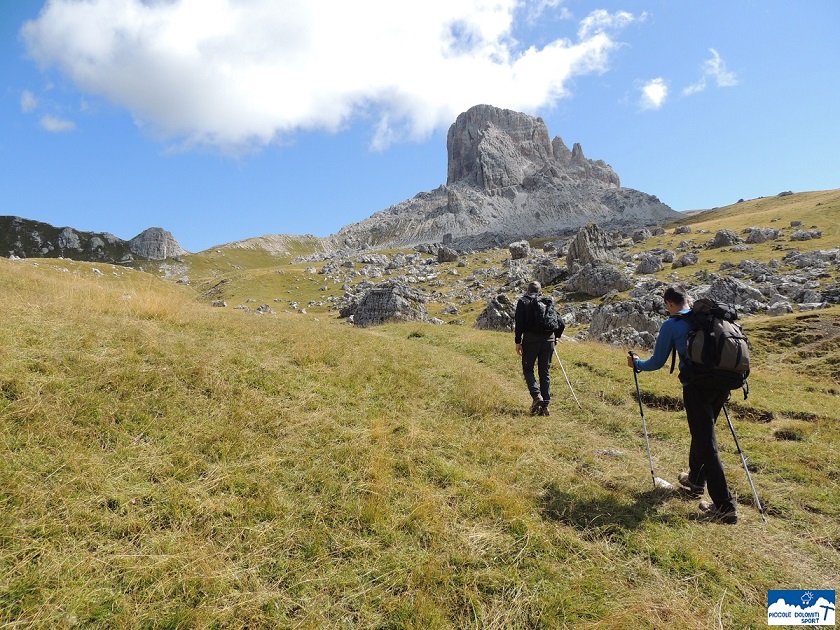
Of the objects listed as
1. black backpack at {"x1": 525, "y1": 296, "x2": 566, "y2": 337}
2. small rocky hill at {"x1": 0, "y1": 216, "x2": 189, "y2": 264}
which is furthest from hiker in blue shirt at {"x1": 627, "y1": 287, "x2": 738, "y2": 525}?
small rocky hill at {"x1": 0, "y1": 216, "x2": 189, "y2": 264}

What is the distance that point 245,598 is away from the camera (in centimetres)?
397

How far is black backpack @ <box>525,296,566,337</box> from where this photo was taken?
436 inches

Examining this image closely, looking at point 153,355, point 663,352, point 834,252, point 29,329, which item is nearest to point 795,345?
point 663,352

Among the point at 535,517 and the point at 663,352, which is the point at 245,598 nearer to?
the point at 535,517

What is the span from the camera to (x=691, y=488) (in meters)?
7.06

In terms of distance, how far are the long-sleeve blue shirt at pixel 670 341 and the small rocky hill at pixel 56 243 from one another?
209590mm

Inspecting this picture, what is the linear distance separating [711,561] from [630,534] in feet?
3.21

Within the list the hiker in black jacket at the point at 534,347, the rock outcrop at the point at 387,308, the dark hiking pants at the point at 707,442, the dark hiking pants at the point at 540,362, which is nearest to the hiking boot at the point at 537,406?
the hiker in black jacket at the point at 534,347

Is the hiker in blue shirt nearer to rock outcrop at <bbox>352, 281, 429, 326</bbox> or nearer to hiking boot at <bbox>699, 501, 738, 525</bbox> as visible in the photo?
hiking boot at <bbox>699, 501, 738, 525</bbox>

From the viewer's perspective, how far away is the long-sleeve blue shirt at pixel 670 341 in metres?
6.97

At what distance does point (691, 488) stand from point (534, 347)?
199 inches

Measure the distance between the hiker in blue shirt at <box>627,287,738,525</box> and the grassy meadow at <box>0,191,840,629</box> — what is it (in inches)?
15.2

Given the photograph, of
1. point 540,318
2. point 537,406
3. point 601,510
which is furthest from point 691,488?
point 540,318

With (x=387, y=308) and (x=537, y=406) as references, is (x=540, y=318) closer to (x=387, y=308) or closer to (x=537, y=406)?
(x=537, y=406)
